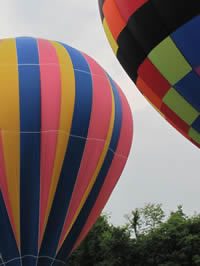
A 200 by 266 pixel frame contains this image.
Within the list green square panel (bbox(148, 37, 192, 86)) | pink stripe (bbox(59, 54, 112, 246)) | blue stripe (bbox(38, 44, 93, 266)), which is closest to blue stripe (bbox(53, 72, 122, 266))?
pink stripe (bbox(59, 54, 112, 246))

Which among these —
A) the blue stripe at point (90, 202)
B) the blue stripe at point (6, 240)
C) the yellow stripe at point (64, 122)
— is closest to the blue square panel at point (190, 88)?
the yellow stripe at point (64, 122)

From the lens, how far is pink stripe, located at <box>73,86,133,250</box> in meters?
10.8

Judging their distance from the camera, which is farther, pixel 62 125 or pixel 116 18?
pixel 62 125

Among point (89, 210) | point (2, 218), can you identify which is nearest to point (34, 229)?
point (2, 218)

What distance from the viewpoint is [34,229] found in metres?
9.73

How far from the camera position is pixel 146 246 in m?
21.6

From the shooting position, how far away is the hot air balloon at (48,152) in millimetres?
9656

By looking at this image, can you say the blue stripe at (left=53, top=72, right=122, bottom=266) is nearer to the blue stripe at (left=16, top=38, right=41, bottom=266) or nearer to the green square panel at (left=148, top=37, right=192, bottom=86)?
the blue stripe at (left=16, top=38, right=41, bottom=266)

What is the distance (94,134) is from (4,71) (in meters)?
2.46

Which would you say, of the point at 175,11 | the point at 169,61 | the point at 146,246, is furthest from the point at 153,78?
the point at 146,246

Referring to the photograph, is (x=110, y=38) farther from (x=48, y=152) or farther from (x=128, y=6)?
(x=48, y=152)

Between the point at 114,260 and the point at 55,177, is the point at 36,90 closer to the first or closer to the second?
the point at 55,177

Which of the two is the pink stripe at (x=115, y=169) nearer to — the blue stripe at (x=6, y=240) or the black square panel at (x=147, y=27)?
the blue stripe at (x=6, y=240)

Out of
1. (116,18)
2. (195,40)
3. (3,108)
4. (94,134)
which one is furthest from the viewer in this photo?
(94,134)
